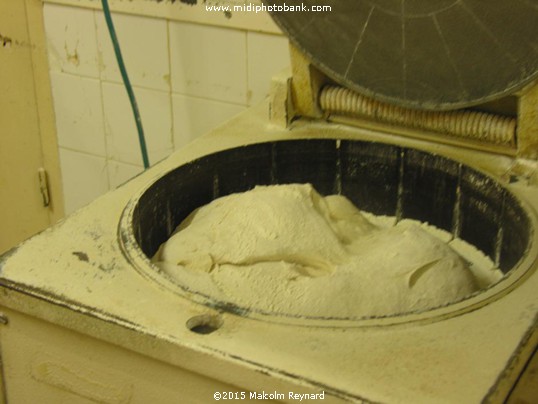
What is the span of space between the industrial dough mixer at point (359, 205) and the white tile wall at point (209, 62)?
24cm

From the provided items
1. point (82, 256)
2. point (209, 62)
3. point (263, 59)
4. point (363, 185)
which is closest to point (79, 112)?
point (209, 62)

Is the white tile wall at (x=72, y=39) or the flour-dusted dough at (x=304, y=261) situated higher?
the white tile wall at (x=72, y=39)

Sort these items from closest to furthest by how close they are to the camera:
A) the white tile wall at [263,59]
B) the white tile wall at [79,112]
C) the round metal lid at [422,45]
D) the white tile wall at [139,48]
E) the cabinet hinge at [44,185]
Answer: the round metal lid at [422,45]
the white tile wall at [263,59]
the white tile wall at [139,48]
the white tile wall at [79,112]
the cabinet hinge at [44,185]

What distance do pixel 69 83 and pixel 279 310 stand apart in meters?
1.14

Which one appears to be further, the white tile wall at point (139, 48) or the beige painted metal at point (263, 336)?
the white tile wall at point (139, 48)

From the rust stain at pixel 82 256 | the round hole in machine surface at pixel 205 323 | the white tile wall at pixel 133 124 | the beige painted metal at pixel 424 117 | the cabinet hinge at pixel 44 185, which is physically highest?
the beige painted metal at pixel 424 117

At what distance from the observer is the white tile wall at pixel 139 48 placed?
65.7 inches

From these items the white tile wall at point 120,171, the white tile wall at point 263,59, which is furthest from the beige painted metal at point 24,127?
the white tile wall at point 263,59

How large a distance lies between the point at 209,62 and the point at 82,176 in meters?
0.52

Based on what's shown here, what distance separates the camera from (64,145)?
6.36ft

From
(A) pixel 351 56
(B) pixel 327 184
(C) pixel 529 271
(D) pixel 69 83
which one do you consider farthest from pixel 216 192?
(D) pixel 69 83

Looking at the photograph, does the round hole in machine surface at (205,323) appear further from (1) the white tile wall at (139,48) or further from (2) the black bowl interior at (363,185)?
(1) the white tile wall at (139,48)

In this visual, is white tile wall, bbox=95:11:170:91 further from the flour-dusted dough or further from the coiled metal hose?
the flour-dusted dough

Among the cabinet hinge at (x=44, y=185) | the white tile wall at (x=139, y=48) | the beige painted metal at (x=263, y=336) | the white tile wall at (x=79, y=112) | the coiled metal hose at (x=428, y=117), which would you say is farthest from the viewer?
the cabinet hinge at (x=44, y=185)
